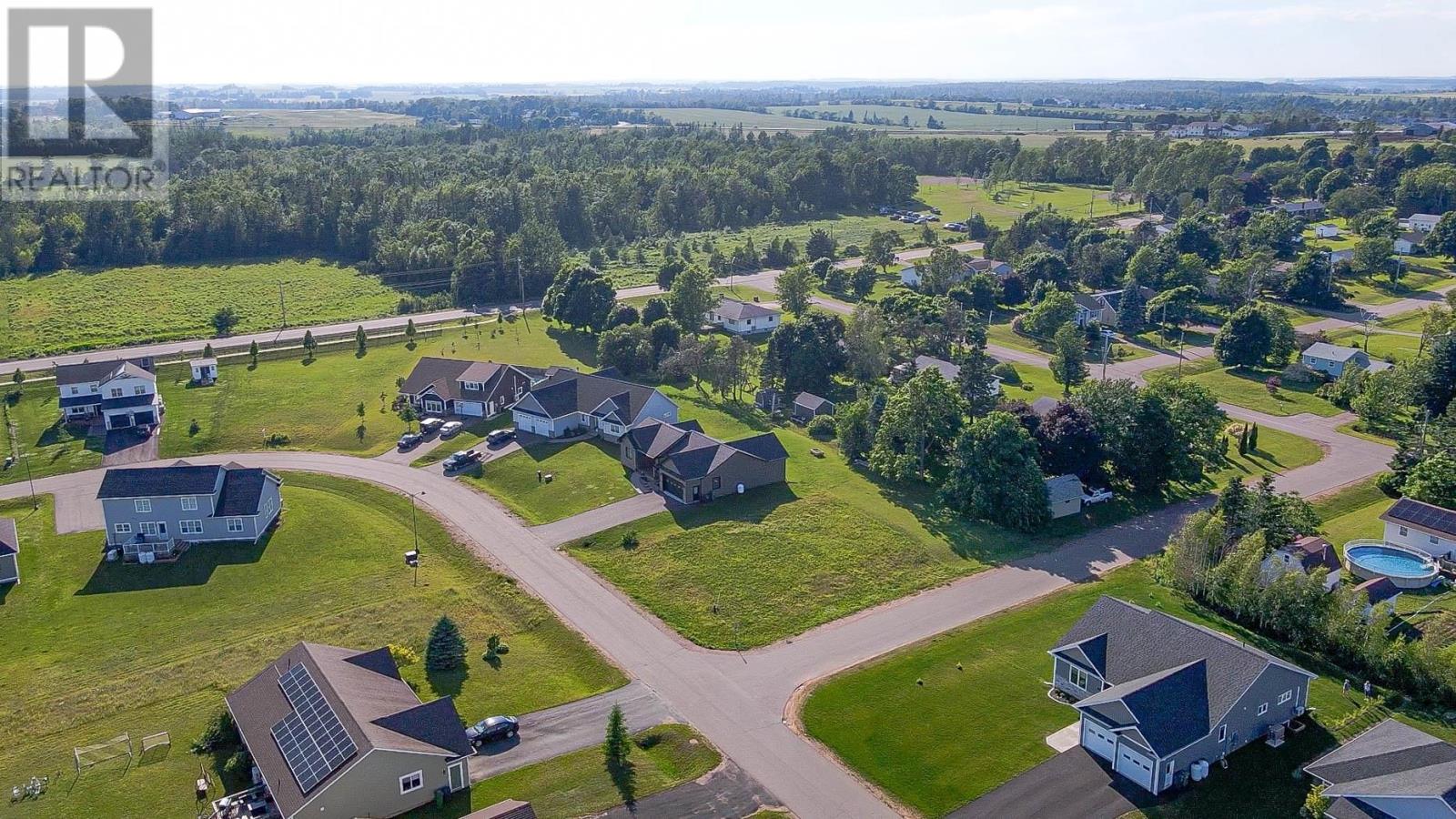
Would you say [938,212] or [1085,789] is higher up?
[938,212]

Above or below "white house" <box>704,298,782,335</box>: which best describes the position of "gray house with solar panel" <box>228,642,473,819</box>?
below

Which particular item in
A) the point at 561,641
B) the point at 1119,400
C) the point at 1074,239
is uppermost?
the point at 1074,239

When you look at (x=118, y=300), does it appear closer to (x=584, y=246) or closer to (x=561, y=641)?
(x=584, y=246)

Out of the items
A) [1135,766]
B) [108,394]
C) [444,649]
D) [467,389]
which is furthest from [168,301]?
[1135,766]

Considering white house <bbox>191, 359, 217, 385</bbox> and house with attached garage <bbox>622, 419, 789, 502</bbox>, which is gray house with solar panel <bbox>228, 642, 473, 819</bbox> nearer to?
house with attached garage <bbox>622, 419, 789, 502</bbox>

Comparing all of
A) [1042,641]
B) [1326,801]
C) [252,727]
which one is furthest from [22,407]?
[1326,801]

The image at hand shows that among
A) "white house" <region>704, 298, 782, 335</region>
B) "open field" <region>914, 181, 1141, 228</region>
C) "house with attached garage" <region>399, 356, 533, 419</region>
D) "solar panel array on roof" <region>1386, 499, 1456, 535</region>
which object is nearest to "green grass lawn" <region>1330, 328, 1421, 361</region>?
"solar panel array on roof" <region>1386, 499, 1456, 535</region>

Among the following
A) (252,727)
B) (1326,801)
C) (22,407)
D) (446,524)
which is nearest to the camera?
(1326,801)

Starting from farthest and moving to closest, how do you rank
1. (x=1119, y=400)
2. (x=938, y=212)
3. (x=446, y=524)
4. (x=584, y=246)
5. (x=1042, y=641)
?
(x=938, y=212), (x=584, y=246), (x=1119, y=400), (x=446, y=524), (x=1042, y=641)
